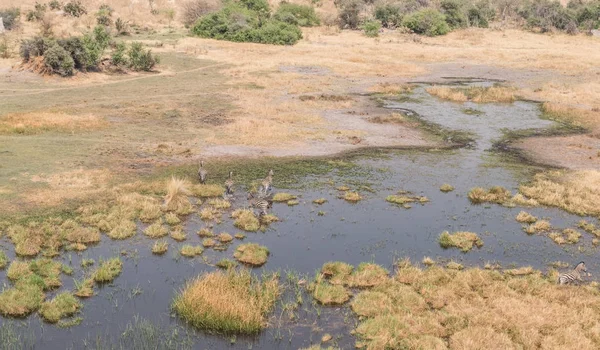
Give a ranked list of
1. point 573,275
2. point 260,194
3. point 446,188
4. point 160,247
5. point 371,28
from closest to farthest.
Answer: point 573,275 → point 160,247 → point 260,194 → point 446,188 → point 371,28

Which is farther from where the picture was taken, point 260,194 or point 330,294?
point 260,194

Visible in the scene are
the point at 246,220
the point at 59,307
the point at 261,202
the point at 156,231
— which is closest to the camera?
the point at 59,307

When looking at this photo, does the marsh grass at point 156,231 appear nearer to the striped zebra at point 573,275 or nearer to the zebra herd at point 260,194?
the zebra herd at point 260,194

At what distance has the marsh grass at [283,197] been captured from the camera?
2847 cm

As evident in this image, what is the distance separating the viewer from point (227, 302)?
1819 centimetres

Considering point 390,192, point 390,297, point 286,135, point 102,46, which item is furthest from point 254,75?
point 390,297

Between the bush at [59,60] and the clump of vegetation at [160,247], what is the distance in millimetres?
39137

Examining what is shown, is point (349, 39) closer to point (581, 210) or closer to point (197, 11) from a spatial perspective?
point (197, 11)

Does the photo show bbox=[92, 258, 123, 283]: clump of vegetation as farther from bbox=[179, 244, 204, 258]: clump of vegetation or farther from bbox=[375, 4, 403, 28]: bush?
bbox=[375, 4, 403, 28]: bush

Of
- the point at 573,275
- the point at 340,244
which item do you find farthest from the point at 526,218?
the point at 340,244

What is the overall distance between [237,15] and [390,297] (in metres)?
82.2

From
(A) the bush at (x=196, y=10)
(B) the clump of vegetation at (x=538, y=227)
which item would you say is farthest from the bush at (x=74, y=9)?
(B) the clump of vegetation at (x=538, y=227)

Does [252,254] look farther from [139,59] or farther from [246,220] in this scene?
[139,59]

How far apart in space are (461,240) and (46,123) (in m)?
29.7
